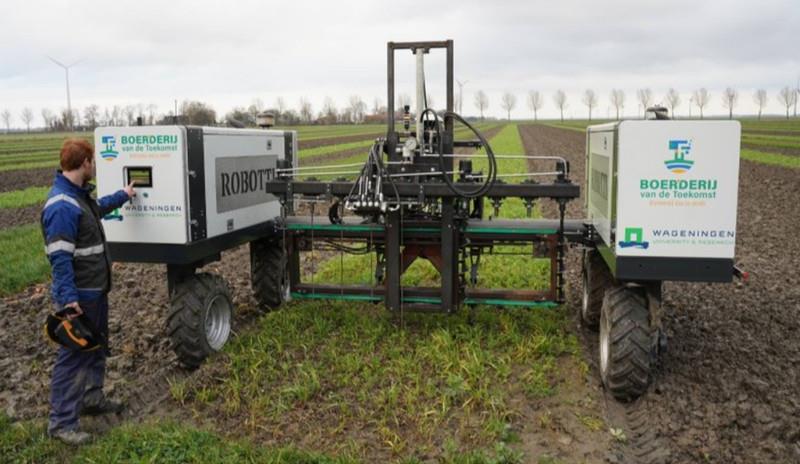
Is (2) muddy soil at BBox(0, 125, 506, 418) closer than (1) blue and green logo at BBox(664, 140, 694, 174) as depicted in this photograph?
No

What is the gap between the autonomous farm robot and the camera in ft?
18.1

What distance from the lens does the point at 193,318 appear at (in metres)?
6.68

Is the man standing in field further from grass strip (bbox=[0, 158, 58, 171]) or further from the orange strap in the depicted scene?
grass strip (bbox=[0, 158, 58, 171])

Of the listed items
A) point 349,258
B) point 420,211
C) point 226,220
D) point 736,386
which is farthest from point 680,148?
point 349,258

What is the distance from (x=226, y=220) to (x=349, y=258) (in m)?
4.60

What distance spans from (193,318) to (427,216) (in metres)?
2.51

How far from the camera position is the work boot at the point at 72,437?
17.8ft

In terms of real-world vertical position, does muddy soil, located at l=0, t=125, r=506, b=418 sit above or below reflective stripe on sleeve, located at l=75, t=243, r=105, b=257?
below

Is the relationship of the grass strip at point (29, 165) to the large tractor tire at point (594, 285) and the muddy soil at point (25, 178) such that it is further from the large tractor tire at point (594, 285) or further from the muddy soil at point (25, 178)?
the large tractor tire at point (594, 285)

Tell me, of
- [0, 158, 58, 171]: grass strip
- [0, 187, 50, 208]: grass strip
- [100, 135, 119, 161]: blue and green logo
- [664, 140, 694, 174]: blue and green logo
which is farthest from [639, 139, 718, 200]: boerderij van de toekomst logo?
[0, 158, 58, 171]: grass strip

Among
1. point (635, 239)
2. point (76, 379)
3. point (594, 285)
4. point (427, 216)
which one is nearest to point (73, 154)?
point (76, 379)

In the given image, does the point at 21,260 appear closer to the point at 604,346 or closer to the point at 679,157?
the point at 604,346

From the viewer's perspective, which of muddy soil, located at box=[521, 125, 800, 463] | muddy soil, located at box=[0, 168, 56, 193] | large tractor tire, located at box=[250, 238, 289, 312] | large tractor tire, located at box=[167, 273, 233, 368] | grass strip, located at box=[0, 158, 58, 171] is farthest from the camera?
grass strip, located at box=[0, 158, 58, 171]

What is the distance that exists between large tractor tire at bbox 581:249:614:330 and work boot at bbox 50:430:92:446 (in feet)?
16.1
